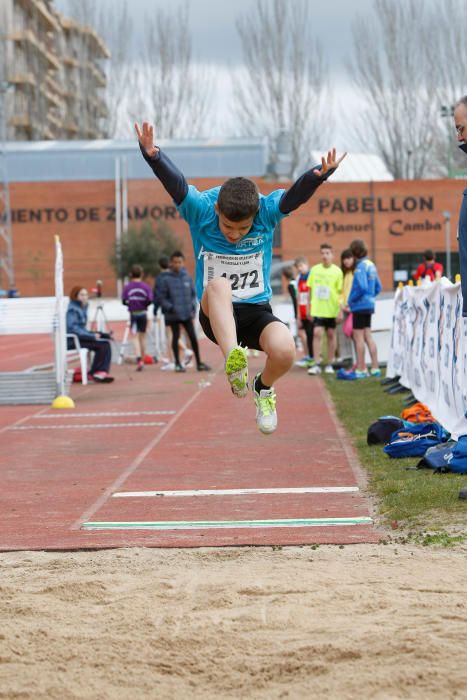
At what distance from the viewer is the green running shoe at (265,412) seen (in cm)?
627

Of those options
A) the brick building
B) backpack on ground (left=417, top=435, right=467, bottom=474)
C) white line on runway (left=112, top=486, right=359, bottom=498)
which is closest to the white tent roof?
the brick building

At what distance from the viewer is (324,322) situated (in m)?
17.0

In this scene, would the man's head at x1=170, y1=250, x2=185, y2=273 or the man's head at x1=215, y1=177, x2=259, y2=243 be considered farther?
the man's head at x1=170, y1=250, x2=185, y2=273

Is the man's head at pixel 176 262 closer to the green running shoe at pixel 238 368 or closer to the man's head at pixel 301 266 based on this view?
the man's head at pixel 301 266

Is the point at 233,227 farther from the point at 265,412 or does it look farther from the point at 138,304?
the point at 138,304

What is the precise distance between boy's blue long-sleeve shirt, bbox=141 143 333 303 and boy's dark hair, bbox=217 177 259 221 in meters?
0.19

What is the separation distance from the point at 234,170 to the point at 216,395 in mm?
49162

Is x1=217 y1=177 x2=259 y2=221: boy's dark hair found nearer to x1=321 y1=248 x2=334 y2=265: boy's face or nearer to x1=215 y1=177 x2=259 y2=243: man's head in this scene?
x1=215 y1=177 x2=259 y2=243: man's head

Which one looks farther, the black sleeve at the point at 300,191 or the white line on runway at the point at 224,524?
the white line on runway at the point at 224,524

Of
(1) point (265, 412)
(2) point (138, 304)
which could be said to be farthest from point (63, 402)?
(1) point (265, 412)

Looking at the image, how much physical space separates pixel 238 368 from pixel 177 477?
8.70 feet

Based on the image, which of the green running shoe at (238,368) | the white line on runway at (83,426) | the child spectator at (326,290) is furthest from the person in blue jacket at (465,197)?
the child spectator at (326,290)

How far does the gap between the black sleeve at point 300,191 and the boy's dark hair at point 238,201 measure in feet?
0.69

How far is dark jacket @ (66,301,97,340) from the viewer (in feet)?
54.1
